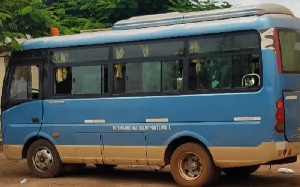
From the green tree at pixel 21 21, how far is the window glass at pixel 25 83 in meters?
0.54

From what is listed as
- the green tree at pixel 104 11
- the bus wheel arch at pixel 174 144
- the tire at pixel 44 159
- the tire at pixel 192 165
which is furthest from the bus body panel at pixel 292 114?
the green tree at pixel 104 11

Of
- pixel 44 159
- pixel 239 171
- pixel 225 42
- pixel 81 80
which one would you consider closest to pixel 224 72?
pixel 225 42

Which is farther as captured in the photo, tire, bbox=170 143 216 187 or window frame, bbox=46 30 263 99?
tire, bbox=170 143 216 187

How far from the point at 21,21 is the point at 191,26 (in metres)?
4.63

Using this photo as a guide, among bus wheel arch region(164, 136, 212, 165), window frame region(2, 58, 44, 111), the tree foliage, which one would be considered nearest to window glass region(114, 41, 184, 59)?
bus wheel arch region(164, 136, 212, 165)

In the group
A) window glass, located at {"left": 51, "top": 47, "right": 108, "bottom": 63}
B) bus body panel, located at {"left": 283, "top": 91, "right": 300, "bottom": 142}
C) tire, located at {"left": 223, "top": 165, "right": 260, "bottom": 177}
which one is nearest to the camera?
bus body panel, located at {"left": 283, "top": 91, "right": 300, "bottom": 142}

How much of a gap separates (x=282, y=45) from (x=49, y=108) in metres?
5.08

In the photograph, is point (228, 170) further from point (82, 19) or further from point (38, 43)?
point (82, 19)

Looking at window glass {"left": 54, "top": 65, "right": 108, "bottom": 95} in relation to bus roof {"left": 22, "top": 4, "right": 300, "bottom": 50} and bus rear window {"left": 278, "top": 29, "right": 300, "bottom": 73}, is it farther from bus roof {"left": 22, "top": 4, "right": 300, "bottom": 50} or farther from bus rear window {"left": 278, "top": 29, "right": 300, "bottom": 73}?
bus rear window {"left": 278, "top": 29, "right": 300, "bottom": 73}

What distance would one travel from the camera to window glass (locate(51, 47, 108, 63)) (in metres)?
12.2

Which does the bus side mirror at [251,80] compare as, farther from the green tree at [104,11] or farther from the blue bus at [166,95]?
the green tree at [104,11]

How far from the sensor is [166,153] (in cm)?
1130

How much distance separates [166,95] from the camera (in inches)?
444

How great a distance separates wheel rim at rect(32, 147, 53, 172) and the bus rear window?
535 cm
